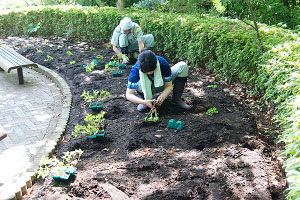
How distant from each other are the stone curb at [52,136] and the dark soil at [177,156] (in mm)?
90

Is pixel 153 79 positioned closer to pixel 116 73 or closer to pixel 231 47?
pixel 231 47

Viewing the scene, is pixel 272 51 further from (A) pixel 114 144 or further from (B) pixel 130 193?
(B) pixel 130 193

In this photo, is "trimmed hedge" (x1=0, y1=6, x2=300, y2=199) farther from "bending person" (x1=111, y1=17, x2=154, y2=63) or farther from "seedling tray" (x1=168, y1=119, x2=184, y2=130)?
"seedling tray" (x1=168, y1=119, x2=184, y2=130)

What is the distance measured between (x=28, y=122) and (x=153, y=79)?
2196mm

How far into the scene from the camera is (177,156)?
3.65 meters

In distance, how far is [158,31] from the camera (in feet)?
26.0

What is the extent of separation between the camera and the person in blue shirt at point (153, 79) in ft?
14.2

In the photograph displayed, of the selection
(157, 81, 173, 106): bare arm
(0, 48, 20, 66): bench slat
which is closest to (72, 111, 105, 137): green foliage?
(157, 81, 173, 106): bare arm

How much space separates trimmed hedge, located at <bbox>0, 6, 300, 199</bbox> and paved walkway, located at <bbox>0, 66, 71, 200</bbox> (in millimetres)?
2548

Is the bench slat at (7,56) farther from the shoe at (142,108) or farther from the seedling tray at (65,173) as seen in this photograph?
the seedling tray at (65,173)

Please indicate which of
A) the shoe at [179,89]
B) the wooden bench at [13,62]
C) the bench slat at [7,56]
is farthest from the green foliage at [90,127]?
the bench slat at [7,56]

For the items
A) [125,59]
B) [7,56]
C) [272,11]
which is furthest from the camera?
[272,11]

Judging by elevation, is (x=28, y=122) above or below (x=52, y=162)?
below

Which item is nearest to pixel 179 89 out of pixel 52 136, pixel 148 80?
pixel 148 80
